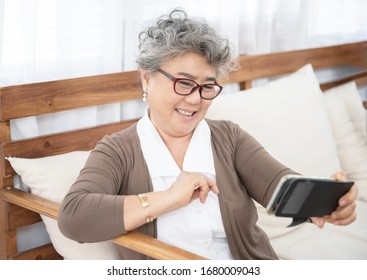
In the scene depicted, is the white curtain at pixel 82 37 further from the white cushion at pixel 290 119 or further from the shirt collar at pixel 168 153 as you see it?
the shirt collar at pixel 168 153

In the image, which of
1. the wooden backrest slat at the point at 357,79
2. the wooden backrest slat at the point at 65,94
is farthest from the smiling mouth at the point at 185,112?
the wooden backrest slat at the point at 357,79

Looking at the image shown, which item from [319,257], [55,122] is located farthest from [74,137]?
[319,257]

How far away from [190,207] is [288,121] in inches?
37.1

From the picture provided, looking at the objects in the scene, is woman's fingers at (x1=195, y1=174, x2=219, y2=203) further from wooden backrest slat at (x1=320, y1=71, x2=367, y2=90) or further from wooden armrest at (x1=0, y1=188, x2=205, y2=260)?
wooden backrest slat at (x1=320, y1=71, x2=367, y2=90)

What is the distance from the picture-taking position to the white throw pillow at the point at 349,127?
9.11 ft

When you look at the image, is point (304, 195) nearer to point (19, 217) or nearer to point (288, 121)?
point (19, 217)

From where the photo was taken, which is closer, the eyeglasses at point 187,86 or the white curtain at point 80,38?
the eyeglasses at point 187,86

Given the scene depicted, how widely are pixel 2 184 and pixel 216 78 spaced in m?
0.76

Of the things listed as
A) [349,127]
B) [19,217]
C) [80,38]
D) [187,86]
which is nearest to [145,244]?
[187,86]

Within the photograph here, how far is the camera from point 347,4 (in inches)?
129

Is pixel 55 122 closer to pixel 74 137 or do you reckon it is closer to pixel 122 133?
pixel 74 137

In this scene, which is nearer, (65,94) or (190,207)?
(190,207)

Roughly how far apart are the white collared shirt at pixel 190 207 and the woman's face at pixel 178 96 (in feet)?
0.18

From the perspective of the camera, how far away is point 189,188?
5.22 ft
